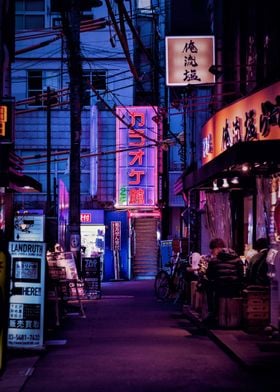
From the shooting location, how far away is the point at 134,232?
123ft

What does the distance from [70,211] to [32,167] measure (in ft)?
39.4

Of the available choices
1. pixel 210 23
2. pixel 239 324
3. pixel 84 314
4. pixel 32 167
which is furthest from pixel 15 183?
pixel 32 167

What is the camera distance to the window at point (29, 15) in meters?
37.6

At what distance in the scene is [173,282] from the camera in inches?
973

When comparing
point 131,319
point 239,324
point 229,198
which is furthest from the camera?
point 229,198

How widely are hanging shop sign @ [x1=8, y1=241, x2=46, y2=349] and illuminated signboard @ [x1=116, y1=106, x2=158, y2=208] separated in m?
20.7

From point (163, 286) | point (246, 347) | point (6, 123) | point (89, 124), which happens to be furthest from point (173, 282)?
point (89, 124)

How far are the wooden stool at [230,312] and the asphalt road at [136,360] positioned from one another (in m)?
0.55

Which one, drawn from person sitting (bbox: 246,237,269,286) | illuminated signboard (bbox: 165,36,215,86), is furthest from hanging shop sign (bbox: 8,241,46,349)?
illuminated signboard (bbox: 165,36,215,86)

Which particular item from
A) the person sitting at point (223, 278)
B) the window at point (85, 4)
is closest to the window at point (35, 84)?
the window at point (85, 4)

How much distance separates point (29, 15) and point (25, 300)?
88.0 feet

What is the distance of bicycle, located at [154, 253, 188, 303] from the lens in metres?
23.8

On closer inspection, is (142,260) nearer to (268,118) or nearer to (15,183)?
(15,183)

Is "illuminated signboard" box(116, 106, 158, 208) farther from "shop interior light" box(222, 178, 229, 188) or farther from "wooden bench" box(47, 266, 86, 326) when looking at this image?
"shop interior light" box(222, 178, 229, 188)
